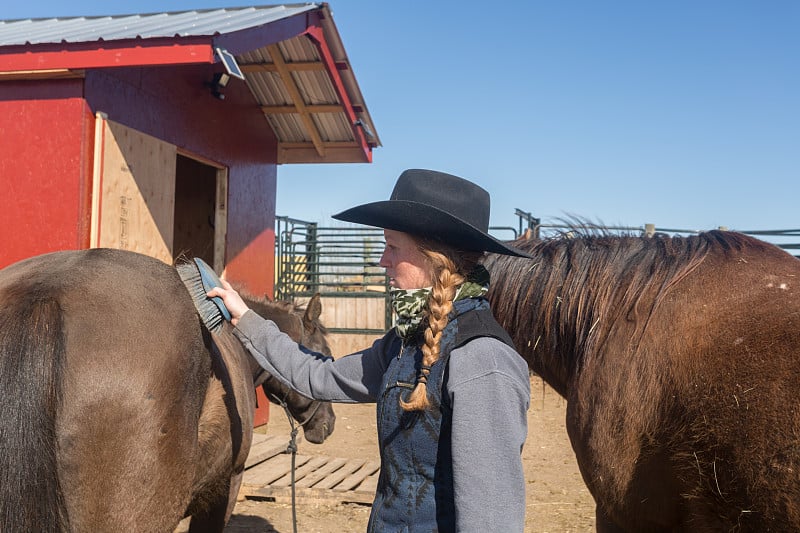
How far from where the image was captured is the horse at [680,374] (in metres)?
2.02

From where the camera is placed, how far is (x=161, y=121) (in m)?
5.93

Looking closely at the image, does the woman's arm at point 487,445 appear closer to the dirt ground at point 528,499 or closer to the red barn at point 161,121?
the dirt ground at point 528,499

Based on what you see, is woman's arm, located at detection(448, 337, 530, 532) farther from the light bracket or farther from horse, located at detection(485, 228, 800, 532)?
the light bracket

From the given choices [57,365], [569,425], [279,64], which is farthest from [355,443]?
[57,365]

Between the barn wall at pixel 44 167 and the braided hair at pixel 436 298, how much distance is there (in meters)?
4.07

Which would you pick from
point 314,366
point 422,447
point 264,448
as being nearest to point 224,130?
point 264,448

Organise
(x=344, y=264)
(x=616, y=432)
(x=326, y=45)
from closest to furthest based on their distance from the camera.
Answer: (x=616, y=432) < (x=326, y=45) < (x=344, y=264)

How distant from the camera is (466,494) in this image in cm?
143

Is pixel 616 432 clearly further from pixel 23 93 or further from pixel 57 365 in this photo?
pixel 23 93

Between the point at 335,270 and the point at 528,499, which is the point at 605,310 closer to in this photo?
the point at 528,499

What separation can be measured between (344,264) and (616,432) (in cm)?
1168

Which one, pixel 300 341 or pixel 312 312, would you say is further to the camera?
pixel 312 312

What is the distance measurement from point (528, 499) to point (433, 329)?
4.86 m

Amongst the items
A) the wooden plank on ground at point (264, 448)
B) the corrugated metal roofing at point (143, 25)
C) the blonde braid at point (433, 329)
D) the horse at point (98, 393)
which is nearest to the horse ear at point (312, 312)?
the wooden plank on ground at point (264, 448)
